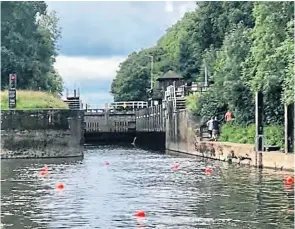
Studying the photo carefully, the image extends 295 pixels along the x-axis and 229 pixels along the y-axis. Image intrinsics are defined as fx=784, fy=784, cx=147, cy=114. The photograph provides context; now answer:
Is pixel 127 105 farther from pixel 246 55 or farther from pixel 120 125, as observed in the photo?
pixel 246 55

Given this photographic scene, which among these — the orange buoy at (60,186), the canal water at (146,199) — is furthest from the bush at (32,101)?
the orange buoy at (60,186)

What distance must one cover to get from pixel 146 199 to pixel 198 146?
2785 centimetres

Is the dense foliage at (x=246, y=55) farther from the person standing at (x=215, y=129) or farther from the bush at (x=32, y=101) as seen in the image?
the bush at (x=32, y=101)

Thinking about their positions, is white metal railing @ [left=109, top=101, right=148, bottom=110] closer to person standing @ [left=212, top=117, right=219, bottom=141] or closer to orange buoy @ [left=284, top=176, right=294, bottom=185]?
person standing @ [left=212, top=117, right=219, bottom=141]

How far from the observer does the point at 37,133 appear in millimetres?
43906

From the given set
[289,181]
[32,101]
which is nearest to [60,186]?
[289,181]

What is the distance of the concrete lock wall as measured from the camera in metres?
43.5

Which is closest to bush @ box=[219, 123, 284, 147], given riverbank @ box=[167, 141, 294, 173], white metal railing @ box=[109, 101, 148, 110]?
riverbank @ box=[167, 141, 294, 173]

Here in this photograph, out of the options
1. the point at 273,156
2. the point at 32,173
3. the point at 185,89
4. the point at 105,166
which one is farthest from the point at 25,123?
the point at 185,89

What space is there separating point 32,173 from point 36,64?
3674 centimetres

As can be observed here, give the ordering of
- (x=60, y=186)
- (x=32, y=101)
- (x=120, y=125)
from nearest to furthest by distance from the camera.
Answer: (x=60, y=186) < (x=32, y=101) < (x=120, y=125)

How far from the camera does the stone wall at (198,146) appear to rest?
33.5 m

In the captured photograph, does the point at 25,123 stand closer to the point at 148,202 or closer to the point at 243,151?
the point at 243,151

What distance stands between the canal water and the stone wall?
1189 mm
